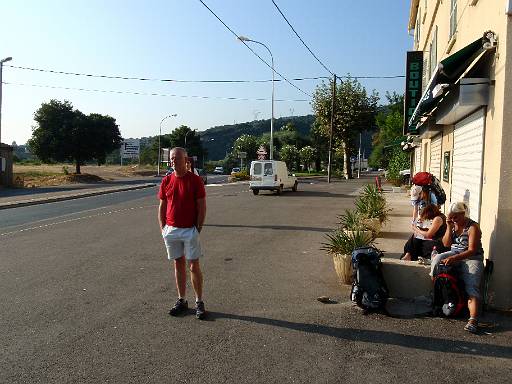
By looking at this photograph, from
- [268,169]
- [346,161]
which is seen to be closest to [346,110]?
[346,161]

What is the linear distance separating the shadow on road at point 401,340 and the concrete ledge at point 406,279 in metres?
1.15

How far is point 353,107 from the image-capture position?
157 ft

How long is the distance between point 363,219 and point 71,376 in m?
6.82

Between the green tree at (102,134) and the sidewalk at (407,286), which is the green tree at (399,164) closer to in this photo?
the sidewalk at (407,286)

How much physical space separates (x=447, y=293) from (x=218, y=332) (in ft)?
7.74

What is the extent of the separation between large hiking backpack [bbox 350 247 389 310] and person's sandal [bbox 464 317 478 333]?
0.87 m

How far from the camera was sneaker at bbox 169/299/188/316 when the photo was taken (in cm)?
520

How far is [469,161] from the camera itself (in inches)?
275

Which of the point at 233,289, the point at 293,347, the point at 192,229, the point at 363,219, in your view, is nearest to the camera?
the point at 293,347

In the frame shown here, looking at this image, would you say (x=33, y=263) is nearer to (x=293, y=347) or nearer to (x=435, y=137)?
(x=293, y=347)

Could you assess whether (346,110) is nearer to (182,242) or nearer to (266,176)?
(266,176)

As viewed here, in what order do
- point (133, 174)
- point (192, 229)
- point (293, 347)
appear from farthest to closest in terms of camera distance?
point (133, 174) → point (192, 229) → point (293, 347)

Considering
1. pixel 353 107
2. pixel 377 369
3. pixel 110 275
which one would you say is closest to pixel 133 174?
pixel 353 107

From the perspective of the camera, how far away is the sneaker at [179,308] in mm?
5203
